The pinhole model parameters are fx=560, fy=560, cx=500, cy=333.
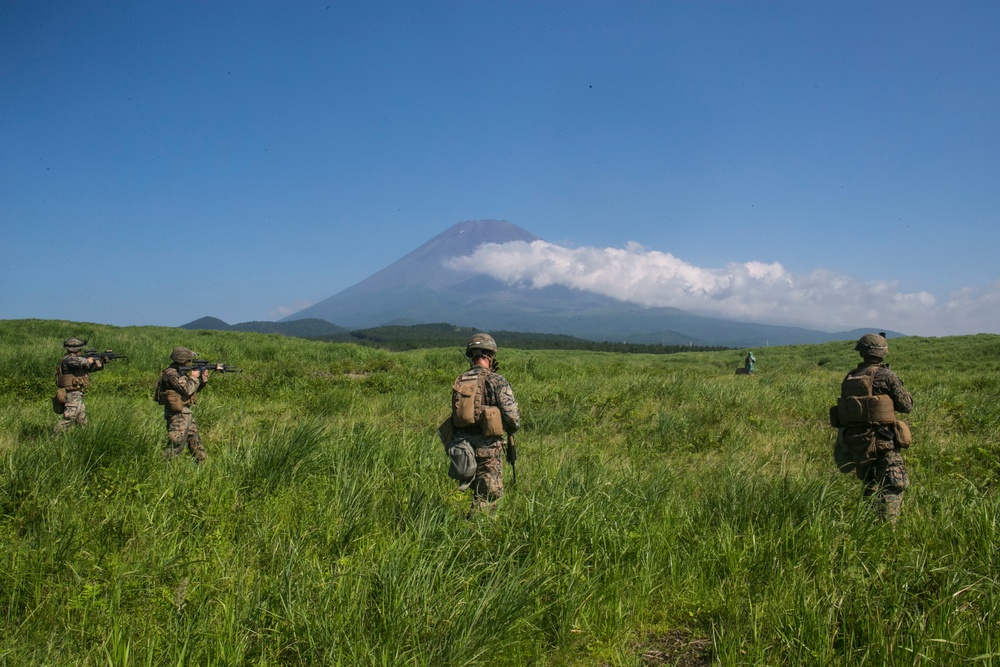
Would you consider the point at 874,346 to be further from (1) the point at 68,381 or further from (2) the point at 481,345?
(1) the point at 68,381

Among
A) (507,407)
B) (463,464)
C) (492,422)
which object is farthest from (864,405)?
(463,464)

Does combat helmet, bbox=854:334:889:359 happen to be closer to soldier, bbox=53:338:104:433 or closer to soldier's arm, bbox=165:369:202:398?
soldier's arm, bbox=165:369:202:398

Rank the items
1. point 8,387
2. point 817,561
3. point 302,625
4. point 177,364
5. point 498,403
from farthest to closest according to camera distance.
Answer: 1. point 8,387
2. point 177,364
3. point 498,403
4. point 817,561
5. point 302,625

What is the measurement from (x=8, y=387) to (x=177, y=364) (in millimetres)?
7954

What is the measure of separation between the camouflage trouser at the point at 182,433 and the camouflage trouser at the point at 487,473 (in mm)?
3753

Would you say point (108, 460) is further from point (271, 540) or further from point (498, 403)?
point (498, 403)

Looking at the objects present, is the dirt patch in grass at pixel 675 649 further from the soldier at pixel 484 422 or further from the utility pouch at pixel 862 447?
the utility pouch at pixel 862 447

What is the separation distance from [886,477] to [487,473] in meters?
3.89

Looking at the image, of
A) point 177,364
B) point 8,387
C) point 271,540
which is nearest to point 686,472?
point 271,540

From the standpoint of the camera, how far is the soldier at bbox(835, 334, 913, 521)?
5441mm

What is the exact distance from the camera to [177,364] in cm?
760

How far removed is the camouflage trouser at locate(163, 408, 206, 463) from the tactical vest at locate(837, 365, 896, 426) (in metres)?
7.31

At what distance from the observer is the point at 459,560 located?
12.5 feet

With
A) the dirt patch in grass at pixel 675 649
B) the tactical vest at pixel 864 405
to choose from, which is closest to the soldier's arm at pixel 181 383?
the dirt patch in grass at pixel 675 649
